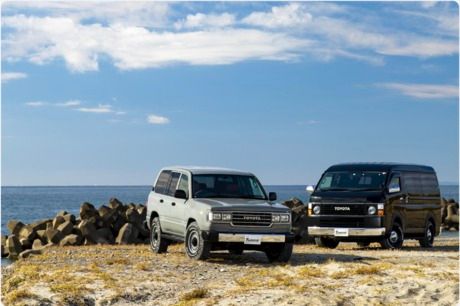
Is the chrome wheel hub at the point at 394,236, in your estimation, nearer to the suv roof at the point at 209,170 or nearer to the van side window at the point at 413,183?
the van side window at the point at 413,183

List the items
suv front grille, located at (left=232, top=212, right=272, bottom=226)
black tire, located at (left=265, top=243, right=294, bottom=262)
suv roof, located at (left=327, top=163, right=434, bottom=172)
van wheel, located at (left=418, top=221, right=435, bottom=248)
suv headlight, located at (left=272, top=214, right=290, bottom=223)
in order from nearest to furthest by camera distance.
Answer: suv front grille, located at (left=232, top=212, right=272, bottom=226) → suv headlight, located at (left=272, top=214, right=290, bottom=223) → black tire, located at (left=265, top=243, right=294, bottom=262) → suv roof, located at (left=327, top=163, right=434, bottom=172) → van wheel, located at (left=418, top=221, right=435, bottom=248)

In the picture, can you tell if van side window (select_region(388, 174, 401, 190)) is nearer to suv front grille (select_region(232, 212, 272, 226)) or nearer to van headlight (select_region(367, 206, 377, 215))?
van headlight (select_region(367, 206, 377, 215))

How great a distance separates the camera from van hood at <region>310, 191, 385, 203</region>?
76.3ft

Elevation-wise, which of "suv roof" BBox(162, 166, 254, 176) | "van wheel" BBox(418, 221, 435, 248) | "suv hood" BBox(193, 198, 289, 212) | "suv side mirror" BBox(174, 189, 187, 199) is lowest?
"van wheel" BBox(418, 221, 435, 248)

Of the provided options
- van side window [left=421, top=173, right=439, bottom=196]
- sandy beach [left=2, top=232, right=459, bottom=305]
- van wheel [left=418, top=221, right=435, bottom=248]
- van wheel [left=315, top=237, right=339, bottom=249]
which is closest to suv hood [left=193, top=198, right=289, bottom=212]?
sandy beach [left=2, top=232, right=459, bottom=305]

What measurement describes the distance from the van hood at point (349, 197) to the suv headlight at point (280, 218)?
16.2 feet

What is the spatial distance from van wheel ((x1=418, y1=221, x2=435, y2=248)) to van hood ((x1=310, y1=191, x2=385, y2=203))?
2.66 meters

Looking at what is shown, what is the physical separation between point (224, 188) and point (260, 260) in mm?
1793

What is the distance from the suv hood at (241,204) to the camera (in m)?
18.4

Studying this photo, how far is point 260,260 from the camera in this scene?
19.6 metres

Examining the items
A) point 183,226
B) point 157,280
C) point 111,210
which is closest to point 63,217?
point 111,210

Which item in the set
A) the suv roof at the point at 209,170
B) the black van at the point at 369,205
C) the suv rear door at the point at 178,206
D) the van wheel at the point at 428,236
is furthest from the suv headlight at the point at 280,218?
the van wheel at the point at 428,236

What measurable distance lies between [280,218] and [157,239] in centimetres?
383

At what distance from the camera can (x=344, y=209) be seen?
23.4 meters
